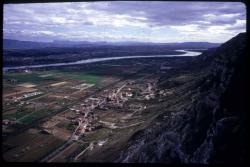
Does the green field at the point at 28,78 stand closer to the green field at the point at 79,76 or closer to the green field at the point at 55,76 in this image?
the green field at the point at 55,76

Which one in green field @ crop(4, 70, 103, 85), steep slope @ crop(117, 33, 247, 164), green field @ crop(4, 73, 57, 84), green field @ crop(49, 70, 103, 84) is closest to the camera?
steep slope @ crop(117, 33, 247, 164)

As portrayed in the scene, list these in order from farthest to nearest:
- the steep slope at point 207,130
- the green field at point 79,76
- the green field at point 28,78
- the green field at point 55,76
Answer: the green field at point 79,76
the green field at point 55,76
the green field at point 28,78
the steep slope at point 207,130

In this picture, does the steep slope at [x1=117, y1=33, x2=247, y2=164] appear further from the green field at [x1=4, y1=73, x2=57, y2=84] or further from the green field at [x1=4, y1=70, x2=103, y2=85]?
the green field at [x1=4, y1=73, x2=57, y2=84]

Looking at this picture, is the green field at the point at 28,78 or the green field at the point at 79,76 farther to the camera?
the green field at the point at 79,76

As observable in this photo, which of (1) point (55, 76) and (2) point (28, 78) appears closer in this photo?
(2) point (28, 78)

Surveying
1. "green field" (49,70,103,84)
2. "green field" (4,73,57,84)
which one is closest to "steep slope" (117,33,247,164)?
"green field" (49,70,103,84)

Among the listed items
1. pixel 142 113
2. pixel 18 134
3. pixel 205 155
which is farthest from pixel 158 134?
pixel 18 134

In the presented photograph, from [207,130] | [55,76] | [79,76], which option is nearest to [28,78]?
[55,76]

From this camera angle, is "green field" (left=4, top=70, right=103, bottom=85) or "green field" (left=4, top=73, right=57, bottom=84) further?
"green field" (left=4, top=70, right=103, bottom=85)

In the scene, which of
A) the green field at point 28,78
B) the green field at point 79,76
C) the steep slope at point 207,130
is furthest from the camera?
the green field at point 79,76

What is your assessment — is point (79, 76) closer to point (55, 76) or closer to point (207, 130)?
point (55, 76)

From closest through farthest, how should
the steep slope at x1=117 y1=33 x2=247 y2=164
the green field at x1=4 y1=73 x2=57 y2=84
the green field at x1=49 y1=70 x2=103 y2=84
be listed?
1. the steep slope at x1=117 y1=33 x2=247 y2=164
2. the green field at x1=4 y1=73 x2=57 y2=84
3. the green field at x1=49 y1=70 x2=103 y2=84

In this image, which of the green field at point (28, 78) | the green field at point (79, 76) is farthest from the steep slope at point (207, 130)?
the green field at point (28, 78)
